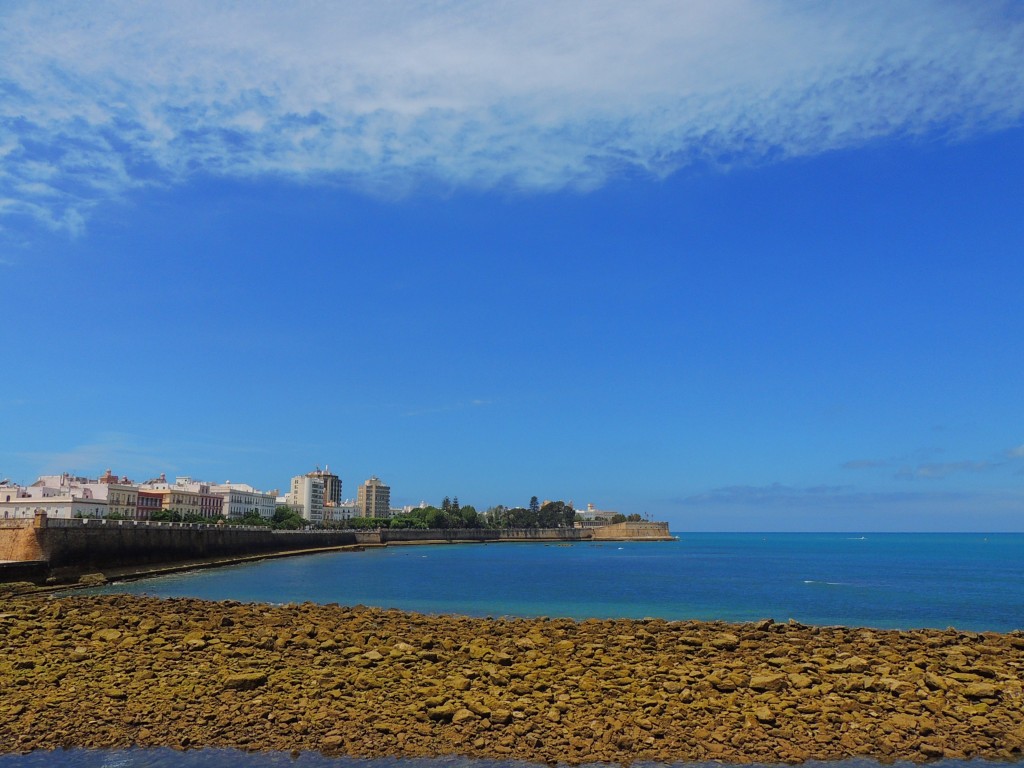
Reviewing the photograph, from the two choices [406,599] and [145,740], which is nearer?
[145,740]

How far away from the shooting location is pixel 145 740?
46.9 ft

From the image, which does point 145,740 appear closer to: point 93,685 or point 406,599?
point 93,685

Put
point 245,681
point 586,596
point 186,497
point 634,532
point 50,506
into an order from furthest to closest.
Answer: point 634,532 < point 186,497 < point 50,506 < point 586,596 < point 245,681

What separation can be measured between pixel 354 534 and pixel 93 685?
120287mm

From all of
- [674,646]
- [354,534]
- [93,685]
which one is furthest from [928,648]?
[354,534]

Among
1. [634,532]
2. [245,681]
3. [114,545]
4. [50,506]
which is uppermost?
[50,506]

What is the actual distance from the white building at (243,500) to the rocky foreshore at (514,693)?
139 metres

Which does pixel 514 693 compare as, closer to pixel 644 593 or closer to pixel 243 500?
pixel 644 593

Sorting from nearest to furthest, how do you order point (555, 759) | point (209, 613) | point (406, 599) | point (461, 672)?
point (555, 759), point (461, 672), point (209, 613), point (406, 599)

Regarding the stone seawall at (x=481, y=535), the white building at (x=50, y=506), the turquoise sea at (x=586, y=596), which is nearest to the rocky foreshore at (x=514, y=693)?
the turquoise sea at (x=586, y=596)

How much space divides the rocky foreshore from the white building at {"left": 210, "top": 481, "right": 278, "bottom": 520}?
139 m

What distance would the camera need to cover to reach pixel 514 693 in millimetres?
16703

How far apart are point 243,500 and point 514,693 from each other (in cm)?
16244

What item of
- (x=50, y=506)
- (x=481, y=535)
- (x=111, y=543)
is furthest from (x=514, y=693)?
(x=481, y=535)
